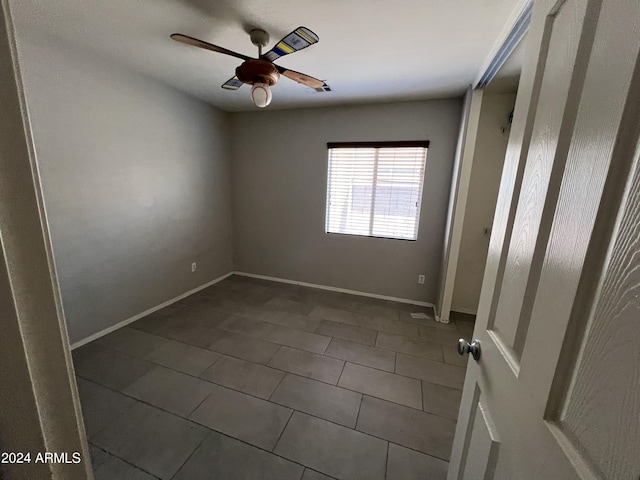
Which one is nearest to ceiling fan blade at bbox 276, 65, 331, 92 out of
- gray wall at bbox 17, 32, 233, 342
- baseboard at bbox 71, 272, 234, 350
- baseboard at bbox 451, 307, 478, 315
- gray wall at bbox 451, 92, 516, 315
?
gray wall at bbox 17, 32, 233, 342

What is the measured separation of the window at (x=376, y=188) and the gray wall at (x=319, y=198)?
0.31 feet

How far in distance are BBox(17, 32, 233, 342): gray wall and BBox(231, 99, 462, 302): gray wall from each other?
630mm

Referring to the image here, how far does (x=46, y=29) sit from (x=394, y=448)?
3.53 m

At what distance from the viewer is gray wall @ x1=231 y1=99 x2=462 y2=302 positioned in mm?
2857

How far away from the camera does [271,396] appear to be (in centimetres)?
168

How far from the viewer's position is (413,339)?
94.3 inches

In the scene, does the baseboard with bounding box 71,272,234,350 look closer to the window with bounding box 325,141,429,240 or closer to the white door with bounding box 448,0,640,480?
the window with bounding box 325,141,429,240

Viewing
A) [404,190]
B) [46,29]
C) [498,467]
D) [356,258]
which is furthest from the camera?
[356,258]

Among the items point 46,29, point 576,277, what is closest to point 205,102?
point 46,29

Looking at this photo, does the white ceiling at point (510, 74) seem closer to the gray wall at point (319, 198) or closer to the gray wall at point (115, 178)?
the gray wall at point (319, 198)

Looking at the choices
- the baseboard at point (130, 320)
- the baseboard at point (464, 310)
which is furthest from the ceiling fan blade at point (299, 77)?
the baseboard at point (464, 310)

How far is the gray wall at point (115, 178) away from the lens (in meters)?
1.88

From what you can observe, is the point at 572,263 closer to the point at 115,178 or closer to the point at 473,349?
the point at 473,349

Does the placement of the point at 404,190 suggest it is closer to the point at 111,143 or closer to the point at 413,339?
the point at 413,339
